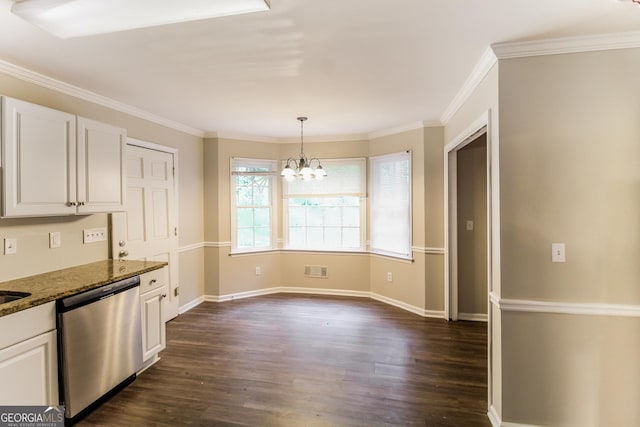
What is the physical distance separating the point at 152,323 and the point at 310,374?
1.53 meters

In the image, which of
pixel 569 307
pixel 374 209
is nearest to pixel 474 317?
pixel 374 209

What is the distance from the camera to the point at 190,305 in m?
4.29

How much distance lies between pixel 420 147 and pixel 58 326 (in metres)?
4.01

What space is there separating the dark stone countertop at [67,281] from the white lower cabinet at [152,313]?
0.38 feet

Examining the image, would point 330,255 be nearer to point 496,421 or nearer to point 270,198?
point 270,198

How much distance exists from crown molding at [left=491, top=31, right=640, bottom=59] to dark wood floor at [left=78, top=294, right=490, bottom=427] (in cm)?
250

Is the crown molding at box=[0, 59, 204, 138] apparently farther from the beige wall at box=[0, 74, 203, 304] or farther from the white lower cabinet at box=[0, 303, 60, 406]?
the white lower cabinet at box=[0, 303, 60, 406]

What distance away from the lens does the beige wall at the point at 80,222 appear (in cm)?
233

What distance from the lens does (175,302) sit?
3992 millimetres

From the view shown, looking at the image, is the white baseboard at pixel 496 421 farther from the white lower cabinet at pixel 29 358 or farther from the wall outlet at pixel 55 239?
the wall outlet at pixel 55 239

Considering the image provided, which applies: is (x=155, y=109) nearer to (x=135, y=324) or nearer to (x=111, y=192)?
(x=111, y=192)

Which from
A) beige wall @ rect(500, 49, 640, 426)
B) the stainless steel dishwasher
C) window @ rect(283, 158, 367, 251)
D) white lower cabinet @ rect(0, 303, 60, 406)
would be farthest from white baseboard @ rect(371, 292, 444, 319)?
white lower cabinet @ rect(0, 303, 60, 406)

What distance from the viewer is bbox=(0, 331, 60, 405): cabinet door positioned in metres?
1.69

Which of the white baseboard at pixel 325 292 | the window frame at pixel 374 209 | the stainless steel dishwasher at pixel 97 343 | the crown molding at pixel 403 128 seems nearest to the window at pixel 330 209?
the window frame at pixel 374 209
